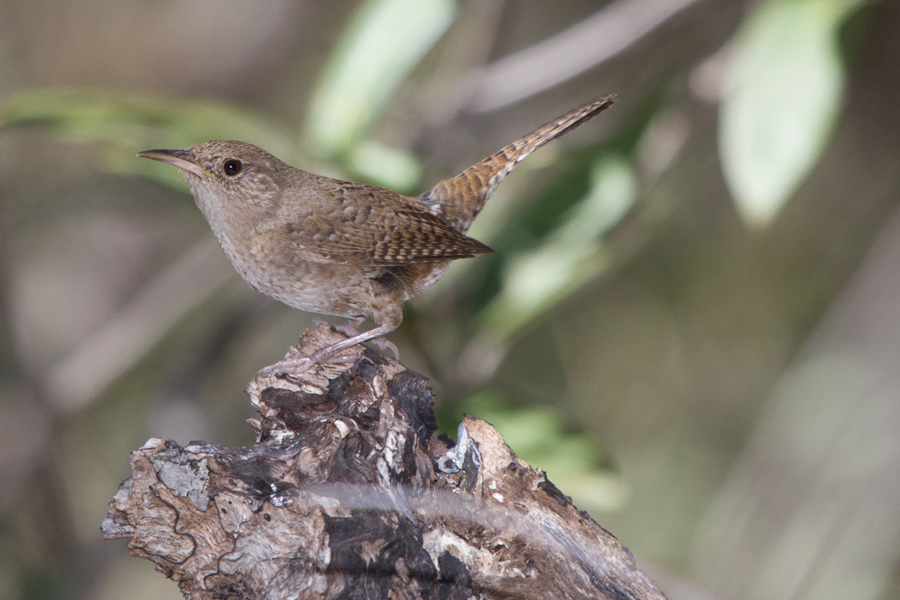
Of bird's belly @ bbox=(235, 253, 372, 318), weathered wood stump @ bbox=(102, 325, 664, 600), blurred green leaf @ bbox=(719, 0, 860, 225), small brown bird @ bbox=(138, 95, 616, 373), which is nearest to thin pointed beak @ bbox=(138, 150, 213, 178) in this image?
small brown bird @ bbox=(138, 95, 616, 373)

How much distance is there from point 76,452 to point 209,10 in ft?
10.0

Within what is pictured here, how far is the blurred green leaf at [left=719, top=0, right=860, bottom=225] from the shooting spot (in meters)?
2.54

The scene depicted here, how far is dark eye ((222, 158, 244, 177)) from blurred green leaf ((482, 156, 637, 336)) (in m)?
1.09

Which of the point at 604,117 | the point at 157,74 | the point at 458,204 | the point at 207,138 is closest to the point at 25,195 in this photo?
the point at 157,74

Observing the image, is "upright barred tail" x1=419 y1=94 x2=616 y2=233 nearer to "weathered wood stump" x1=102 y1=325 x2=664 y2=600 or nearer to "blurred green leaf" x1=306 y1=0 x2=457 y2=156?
"blurred green leaf" x1=306 y1=0 x2=457 y2=156

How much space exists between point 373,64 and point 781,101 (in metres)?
1.43

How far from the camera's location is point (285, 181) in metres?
2.86

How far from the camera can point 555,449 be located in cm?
295

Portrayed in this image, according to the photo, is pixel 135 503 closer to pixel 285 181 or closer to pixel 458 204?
pixel 285 181

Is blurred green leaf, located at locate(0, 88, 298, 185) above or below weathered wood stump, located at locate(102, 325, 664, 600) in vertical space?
above

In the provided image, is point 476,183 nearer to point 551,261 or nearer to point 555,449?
point 551,261

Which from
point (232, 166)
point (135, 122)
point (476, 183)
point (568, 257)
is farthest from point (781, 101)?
point (135, 122)

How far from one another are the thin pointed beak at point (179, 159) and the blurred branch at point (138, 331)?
115 centimetres

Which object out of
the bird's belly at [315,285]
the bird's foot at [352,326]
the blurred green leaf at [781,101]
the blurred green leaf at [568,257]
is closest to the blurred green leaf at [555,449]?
the blurred green leaf at [568,257]
